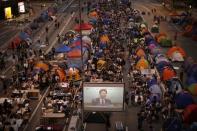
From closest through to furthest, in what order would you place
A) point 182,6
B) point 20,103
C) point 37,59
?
point 20,103, point 37,59, point 182,6

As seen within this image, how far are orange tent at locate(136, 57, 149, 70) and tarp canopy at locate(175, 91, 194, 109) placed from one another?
9.17m

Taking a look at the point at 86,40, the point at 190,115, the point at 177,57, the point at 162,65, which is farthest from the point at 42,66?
the point at 190,115

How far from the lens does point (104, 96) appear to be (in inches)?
1319

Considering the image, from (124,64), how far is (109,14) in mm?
31711

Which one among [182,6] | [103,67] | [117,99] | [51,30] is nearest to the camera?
[117,99]

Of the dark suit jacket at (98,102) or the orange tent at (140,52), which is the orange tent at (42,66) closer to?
the orange tent at (140,52)

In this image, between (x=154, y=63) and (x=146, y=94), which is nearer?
(x=146, y=94)

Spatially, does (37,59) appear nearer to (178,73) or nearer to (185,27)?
(178,73)

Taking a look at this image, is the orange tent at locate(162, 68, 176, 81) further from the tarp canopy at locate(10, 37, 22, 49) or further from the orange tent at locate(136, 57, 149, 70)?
the tarp canopy at locate(10, 37, 22, 49)

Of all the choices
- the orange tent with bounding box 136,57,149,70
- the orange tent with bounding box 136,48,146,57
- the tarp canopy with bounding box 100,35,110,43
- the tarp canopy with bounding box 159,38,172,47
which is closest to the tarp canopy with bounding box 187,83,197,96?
the orange tent with bounding box 136,57,149,70

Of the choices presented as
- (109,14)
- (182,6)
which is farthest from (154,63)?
(182,6)

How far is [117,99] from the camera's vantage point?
109 ft

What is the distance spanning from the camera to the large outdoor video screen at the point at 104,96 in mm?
33188

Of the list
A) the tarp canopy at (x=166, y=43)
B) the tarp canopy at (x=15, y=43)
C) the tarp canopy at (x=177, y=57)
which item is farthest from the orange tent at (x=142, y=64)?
the tarp canopy at (x=15, y=43)
